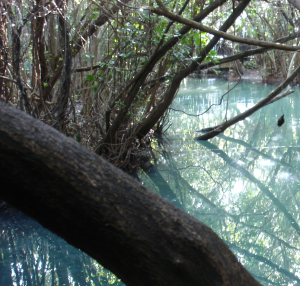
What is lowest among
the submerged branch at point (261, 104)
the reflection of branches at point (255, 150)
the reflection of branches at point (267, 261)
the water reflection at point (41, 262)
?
the water reflection at point (41, 262)

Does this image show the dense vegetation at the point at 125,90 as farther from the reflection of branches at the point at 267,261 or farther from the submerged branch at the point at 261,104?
the submerged branch at the point at 261,104

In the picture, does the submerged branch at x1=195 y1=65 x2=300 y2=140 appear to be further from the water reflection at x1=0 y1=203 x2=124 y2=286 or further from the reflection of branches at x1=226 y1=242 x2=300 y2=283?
the water reflection at x1=0 y1=203 x2=124 y2=286

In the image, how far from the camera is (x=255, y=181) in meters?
4.21

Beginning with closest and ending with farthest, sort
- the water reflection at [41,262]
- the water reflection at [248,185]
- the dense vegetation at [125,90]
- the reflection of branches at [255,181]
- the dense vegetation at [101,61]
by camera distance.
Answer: the water reflection at [41,262] < the water reflection at [248,185] < the dense vegetation at [125,90] < the reflection of branches at [255,181] < the dense vegetation at [101,61]

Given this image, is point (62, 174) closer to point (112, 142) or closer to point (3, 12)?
point (3, 12)

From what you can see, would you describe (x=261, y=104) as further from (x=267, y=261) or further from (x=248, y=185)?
(x=267, y=261)

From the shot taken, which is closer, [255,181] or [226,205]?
[226,205]

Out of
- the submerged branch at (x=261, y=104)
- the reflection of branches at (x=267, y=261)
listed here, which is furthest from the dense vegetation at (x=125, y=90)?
the submerged branch at (x=261, y=104)

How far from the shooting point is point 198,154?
17.3ft

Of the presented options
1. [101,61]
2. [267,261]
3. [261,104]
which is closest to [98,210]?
[267,261]

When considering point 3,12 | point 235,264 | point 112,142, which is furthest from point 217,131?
point 235,264

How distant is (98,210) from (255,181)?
3.66m

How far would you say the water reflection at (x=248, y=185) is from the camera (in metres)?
2.70

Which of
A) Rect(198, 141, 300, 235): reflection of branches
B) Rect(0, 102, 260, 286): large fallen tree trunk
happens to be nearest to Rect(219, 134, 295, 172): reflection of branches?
Rect(198, 141, 300, 235): reflection of branches
